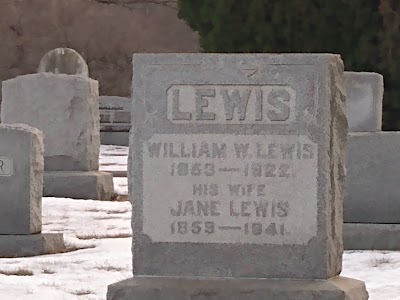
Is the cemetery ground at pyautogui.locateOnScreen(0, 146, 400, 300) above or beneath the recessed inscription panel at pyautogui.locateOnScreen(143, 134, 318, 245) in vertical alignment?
beneath

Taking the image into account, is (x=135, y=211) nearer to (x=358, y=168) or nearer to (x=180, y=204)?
(x=180, y=204)

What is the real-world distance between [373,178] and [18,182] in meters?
2.54

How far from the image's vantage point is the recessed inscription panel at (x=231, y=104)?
4.39 metres

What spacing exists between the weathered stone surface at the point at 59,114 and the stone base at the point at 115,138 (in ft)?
36.7

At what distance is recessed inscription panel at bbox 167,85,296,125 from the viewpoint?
14.4 ft

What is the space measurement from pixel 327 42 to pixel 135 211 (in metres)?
12.8

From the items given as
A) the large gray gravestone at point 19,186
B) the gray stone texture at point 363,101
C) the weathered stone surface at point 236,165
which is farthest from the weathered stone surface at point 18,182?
the weathered stone surface at point 236,165

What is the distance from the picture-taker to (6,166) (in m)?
7.88

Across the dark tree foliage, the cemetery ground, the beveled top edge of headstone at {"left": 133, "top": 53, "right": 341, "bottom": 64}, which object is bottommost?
the cemetery ground

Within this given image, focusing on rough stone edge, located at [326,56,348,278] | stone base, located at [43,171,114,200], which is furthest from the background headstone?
stone base, located at [43,171,114,200]

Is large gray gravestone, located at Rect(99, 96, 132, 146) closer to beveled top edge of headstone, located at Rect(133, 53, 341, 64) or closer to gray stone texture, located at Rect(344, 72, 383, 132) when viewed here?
gray stone texture, located at Rect(344, 72, 383, 132)

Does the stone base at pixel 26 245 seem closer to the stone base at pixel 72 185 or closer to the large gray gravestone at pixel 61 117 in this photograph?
the stone base at pixel 72 185

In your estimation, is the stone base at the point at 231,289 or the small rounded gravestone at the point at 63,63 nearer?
the stone base at the point at 231,289

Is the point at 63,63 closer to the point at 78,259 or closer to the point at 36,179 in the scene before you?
the point at 36,179
